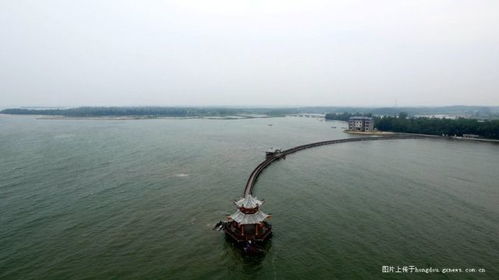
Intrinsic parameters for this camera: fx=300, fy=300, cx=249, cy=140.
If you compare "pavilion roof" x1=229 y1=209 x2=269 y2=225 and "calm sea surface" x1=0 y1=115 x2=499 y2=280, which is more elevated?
"pavilion roof" x1=229 y1=209 x2=269 y2=225

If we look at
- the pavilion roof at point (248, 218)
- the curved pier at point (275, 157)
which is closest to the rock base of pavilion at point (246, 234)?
the pavilion roof at point (248, 218)

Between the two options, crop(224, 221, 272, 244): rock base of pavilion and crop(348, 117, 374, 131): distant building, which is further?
crop(348, 117, 374, 131): distant building

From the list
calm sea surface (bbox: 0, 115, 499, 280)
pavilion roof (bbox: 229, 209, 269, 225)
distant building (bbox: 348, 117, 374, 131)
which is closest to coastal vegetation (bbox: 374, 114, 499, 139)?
distant building (bbox: 348, 117, 374, 131)

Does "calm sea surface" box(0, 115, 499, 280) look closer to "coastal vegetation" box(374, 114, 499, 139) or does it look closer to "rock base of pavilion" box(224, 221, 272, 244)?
"rock base of pavilion" box(224, 221, 272, 244)

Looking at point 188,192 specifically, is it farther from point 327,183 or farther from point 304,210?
point 327,183

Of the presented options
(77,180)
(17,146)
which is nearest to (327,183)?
(77,180)

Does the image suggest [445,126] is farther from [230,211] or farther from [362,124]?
[230,211]

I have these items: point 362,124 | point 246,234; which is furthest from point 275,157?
point 362,124
